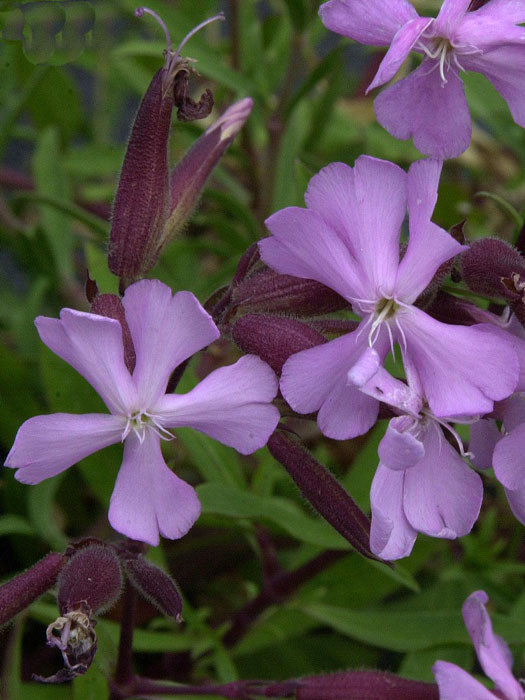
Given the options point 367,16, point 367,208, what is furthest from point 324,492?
point 367,16

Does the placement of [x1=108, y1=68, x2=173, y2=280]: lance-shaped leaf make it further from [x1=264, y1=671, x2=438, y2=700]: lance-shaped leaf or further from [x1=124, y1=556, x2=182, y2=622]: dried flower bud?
[x1=264, y1=671, x2=438, y2=700]: lance-shaped leaf

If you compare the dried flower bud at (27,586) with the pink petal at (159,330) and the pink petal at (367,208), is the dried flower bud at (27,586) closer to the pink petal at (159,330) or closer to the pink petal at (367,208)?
the pink petal at (159,330)

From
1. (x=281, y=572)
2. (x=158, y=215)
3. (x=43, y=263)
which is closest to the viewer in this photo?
(x=158, y=215)

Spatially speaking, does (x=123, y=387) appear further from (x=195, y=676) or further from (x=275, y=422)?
(x=195, y=676)

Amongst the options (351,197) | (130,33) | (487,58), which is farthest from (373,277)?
(130,33)

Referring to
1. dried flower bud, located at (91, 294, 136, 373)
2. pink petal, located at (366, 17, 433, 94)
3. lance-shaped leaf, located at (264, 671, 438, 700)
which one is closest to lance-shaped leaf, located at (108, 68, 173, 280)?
dried flower bud, located at (91, 294, 136, 373)

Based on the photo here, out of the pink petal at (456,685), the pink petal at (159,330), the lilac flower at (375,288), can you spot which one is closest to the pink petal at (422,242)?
the lilac flower at (375,288)
